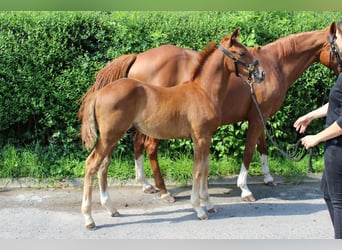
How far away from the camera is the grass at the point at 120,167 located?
19.7 feet

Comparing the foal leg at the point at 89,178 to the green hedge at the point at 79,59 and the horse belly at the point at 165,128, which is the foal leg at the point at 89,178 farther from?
the green hedge at the point at 79,59

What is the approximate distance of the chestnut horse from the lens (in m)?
5.33

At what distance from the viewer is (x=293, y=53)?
5523mm

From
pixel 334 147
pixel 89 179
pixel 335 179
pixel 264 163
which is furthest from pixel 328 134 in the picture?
pixel 264 163

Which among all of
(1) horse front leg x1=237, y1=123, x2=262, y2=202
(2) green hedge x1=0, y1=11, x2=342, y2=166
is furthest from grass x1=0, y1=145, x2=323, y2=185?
(1) horse front leg x1=237, y1=123, x2=262, y2=202

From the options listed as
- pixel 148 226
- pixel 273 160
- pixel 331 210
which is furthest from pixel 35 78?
pixel 331 210

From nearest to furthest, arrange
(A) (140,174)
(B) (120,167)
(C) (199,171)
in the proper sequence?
(C) (199,171) → (A) (140,174) → (B) (120,167)

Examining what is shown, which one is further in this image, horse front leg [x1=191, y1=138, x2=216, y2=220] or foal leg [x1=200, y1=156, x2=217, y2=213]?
foal leg [x1=200, y1=156, x2=217, y2=213]

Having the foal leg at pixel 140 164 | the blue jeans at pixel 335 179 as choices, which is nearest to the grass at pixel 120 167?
the foal leg at pixel 140 164

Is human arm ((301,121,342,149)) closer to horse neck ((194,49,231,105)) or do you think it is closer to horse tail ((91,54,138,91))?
horse neck ((194,49,231,105))

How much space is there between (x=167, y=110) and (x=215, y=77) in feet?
2.13

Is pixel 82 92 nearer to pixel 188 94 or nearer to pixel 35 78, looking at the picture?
pixel 35 78

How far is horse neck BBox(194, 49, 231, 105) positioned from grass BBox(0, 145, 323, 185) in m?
1.68

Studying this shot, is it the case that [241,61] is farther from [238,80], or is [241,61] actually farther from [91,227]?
[91,227]
